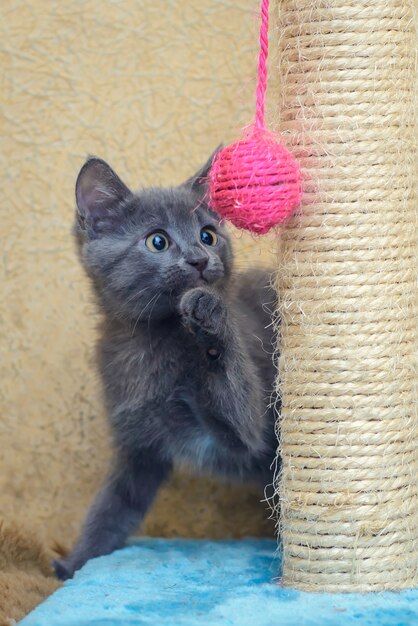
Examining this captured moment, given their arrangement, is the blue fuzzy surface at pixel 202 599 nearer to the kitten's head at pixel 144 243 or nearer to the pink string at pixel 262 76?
the kitten's head at pixel 144 243

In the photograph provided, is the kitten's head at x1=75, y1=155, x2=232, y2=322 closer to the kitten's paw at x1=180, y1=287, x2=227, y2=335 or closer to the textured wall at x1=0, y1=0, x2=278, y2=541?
the kitten's paw at x1=180, y1=287, x2=227, y2=335

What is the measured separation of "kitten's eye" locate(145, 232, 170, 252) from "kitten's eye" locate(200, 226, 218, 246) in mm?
80

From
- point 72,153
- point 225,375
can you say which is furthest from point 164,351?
point 72,153

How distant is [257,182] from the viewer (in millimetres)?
1143

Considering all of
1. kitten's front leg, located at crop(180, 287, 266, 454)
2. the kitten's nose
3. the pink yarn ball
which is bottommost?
kitten's front leg, located at crop(180, 287, 266, 454)

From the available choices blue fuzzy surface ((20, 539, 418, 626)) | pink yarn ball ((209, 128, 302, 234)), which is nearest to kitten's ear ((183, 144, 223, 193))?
pink yarn ball ((209, 128, 302, 234))

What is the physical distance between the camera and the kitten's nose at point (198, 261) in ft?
4.82

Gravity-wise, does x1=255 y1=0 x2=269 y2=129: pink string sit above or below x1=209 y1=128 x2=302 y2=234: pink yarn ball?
above

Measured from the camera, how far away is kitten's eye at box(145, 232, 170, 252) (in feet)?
5.06

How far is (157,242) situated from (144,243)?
25mm

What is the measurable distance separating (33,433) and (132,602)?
85cm

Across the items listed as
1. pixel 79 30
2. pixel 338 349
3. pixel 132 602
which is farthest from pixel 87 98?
pixel 132 602

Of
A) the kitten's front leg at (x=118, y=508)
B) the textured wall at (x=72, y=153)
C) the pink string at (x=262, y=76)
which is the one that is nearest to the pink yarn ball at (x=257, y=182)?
the pink string at (x=262, y=76)

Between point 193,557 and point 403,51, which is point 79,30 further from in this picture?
point 193,557
